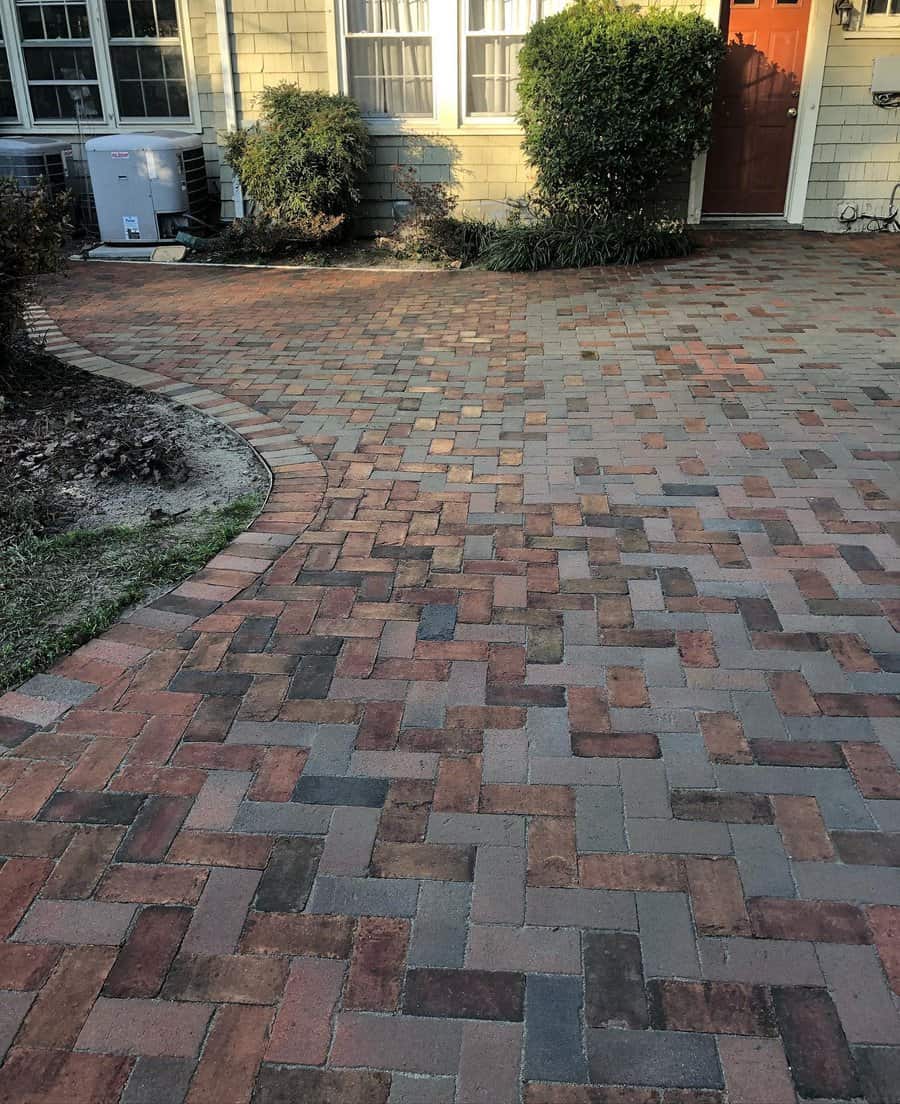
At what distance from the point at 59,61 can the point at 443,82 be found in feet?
13.9

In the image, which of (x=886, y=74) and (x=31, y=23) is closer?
(x=886, y=74)

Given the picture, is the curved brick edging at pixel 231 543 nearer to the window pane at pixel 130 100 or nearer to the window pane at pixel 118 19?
the window pane at pixel 130 100

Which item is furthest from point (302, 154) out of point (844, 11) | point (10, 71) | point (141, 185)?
A: point (844, 11)

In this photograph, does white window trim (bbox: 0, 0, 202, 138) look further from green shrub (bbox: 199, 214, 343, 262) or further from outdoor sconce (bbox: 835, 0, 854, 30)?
outdoor sconce (bbox: 835, 0, 854, 30)

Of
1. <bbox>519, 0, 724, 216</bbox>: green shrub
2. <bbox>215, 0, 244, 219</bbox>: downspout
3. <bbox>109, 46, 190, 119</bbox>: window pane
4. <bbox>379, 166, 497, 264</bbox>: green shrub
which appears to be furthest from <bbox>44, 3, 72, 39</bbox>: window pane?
<bbox>519, 0, 724, 216</bbox>: green shrub

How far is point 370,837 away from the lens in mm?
2135

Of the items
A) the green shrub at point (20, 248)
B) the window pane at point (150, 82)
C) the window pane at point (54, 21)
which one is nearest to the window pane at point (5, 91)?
the window pane at point (54, 21)

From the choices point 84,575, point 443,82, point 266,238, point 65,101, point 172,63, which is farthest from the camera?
Result: point 65,101

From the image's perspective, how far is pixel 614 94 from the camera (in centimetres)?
787

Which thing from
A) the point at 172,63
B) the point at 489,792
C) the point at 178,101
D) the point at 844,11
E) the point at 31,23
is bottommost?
the point at 489,792

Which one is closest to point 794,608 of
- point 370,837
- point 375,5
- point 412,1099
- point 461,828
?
point 461,828

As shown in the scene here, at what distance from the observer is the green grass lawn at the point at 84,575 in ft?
9.37

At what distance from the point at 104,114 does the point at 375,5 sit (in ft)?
10.7

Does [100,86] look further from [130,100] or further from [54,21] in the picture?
[54,21]
